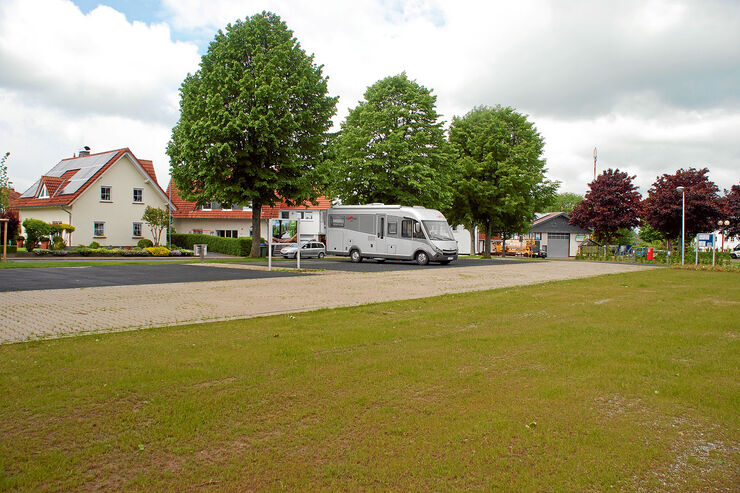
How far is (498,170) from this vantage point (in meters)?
40.6

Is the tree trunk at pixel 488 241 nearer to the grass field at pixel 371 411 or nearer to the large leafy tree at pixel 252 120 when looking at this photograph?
the large leafy tree at pixel 252 120

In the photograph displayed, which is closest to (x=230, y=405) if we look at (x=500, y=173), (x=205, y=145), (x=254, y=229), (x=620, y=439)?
(x=620, y=439)

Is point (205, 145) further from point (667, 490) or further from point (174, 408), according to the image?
point (667, 490)

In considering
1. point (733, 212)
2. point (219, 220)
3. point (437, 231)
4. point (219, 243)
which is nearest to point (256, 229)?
point (219, 243)

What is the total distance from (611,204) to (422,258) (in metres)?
25.1

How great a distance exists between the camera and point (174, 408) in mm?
4309

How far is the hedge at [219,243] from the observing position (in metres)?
38.4

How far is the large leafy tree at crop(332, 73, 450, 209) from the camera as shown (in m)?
36.0

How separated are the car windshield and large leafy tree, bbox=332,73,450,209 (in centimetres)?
798

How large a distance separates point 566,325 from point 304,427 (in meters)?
5.86

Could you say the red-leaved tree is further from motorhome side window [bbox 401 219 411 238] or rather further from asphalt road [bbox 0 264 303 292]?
asphalt road [bbox 0 264 303 292]

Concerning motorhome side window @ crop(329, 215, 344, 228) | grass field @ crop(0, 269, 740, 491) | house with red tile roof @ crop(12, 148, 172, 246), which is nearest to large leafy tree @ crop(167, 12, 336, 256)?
motorhome side window @ crop(329, 215, 344, 228)

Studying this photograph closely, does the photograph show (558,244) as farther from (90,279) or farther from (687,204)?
(90,279)

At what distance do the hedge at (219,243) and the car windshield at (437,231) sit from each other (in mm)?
15798
